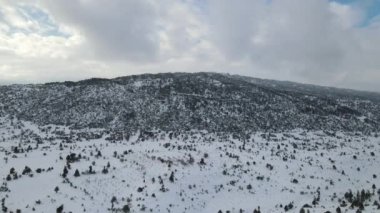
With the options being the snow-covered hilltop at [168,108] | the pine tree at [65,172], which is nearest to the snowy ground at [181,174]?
the pine tree at [65,172]

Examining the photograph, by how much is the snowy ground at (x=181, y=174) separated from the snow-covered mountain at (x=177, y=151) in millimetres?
260

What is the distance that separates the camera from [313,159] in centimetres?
9406

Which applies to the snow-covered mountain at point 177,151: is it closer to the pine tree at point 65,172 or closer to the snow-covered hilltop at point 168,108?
the pine tree at point 65,172

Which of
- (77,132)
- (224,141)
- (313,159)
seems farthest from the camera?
(77,132)

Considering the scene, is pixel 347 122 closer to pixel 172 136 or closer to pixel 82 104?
pixel 172 136

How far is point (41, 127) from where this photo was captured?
391 ft

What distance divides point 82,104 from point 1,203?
9456 cm

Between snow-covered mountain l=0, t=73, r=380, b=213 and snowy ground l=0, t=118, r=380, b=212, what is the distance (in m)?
0.26

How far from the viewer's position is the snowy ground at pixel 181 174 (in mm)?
58125

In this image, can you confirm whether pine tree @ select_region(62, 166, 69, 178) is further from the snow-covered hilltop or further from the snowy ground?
the snow-covered hilltop

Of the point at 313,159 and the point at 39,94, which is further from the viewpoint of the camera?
the point at 39,94

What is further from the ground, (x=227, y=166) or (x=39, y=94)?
(x=39, y=94)

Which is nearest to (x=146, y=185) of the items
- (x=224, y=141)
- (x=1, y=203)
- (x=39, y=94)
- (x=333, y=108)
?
(x=1, y=203)

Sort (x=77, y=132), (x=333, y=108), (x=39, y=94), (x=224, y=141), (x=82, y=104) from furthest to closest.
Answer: (x=333, y=108) → (x=39, y=94) → (x=82, y=104) → (x=77, y=132) → (x=224, y=141)
